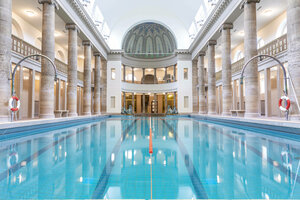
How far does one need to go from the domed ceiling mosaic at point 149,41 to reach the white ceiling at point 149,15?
210 centimetres

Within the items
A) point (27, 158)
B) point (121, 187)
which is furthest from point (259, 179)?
point (27, 158)

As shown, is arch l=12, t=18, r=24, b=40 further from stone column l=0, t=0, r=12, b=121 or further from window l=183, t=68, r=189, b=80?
window l=183, t=68, r=189, b=80

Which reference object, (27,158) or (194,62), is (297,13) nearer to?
(27,158)

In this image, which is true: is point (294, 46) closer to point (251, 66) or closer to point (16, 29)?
point (251, 66)

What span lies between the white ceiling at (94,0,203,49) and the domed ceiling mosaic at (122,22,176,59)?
210cm

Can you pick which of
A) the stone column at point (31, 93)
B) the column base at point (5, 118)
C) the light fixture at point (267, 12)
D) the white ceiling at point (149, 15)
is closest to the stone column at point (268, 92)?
the light fixture at point (267, 12)

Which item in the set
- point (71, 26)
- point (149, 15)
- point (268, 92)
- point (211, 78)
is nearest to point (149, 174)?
point (71, 26)

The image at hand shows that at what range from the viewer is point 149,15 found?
2866cm

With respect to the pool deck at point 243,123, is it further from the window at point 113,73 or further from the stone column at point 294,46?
the window at point 113,73

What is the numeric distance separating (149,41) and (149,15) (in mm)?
6088

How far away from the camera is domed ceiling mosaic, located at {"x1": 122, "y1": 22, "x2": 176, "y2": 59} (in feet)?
104

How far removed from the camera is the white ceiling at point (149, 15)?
24016 millimetres

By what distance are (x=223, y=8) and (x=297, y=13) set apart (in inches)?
320

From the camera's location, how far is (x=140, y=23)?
97.3ft
